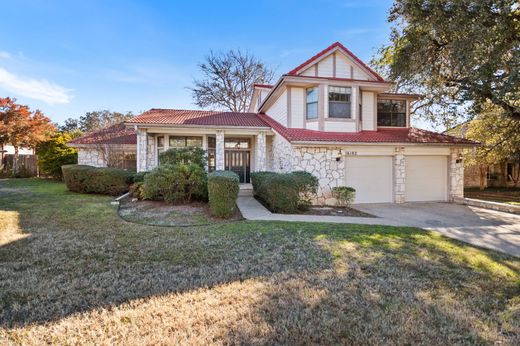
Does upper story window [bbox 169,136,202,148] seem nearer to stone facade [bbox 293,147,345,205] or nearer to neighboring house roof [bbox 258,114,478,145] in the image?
neighboring house roof [bbox 258,114,478,145]

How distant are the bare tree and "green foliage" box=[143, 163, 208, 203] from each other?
64.2ft

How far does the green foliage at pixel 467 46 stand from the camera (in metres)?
9.02

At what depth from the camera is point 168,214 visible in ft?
28.3

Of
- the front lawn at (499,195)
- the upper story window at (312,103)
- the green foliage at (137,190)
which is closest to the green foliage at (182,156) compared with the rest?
the green foliage at (137,190)

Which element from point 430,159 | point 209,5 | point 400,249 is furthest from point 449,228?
point 209,5

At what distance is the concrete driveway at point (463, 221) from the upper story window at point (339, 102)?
4.41 meters

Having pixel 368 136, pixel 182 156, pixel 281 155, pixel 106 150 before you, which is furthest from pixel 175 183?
pixel 106 150

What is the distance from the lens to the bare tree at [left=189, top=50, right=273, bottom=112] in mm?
28219

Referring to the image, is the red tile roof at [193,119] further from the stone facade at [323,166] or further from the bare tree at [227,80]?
the bare tree at [227,80]

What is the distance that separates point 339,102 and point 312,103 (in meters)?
1.27

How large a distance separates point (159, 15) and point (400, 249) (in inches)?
530

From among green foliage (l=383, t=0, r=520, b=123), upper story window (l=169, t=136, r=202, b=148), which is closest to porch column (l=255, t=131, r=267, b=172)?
upper story window (l=169, t=136, r=202, b=148)

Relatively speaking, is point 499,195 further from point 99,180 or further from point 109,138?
point 109,138

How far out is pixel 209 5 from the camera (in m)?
12.8
